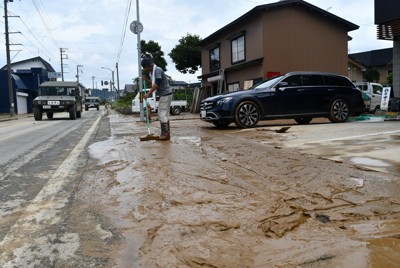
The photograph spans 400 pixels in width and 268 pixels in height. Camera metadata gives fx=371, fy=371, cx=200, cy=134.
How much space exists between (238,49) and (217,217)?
19.3 m

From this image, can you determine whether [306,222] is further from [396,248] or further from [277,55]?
[277,55]

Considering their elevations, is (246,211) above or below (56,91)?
below

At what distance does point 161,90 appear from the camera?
7.99 m

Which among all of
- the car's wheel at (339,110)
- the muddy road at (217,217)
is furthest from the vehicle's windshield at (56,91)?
the muddy road at (217,217)

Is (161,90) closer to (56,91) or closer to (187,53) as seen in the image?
(56,91)

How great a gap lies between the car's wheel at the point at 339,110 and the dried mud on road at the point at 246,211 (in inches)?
233

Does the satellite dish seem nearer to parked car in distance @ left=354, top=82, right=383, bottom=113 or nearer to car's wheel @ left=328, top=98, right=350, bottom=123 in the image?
car's wheel @ left=328, top=98, right=350, bottom=123

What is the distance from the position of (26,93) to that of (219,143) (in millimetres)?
42861

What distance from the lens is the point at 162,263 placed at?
7.10ft

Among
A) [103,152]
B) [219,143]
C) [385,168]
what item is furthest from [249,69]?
[385,168]

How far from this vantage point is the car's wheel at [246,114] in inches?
383

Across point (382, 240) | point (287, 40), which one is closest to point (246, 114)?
point (382, 240)

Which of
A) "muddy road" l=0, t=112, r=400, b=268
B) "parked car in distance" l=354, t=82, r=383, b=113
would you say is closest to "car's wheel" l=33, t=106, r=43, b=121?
"muddy road" l=0, t=112, r=400, b=268

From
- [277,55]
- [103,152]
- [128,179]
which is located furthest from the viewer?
[277,55]
